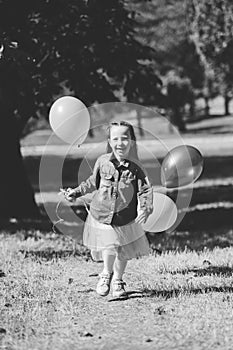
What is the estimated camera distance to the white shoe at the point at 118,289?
6742 millimetres

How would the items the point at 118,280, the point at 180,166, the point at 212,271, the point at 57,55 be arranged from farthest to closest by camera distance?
the point at 57,55
the point at 180,166
the point at 212,271
the point at 118,280

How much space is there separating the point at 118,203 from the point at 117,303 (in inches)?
34.5

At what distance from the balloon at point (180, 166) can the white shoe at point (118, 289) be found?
1.99 metres

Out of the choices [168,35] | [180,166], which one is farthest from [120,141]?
[168,35]

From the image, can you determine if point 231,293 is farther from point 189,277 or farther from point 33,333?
point 33,333

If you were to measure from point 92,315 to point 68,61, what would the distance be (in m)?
6.52

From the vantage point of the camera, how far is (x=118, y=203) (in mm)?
6684

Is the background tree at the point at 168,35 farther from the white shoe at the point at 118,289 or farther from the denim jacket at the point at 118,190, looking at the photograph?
the white shoe at the point at 118,289

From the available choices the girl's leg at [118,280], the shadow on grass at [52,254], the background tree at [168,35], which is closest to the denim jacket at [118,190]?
the girl's leg at [118,280]

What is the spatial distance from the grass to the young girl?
0.39 m

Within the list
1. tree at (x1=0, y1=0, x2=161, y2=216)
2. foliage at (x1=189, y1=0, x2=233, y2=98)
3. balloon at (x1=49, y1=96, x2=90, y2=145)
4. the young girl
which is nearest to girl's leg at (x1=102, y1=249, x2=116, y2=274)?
the young girl

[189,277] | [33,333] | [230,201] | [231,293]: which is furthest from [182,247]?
[230,201]

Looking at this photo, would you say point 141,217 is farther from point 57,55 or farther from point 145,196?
point 57,55

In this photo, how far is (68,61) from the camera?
1197cm
